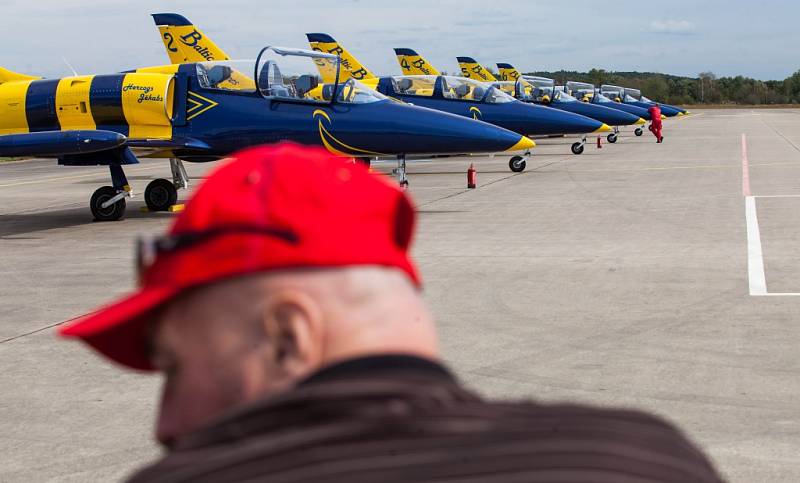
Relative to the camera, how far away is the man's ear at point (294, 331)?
118 centimetres

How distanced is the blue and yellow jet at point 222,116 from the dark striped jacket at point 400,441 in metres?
15.6

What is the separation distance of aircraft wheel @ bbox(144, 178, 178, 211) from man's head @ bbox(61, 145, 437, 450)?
1740cm

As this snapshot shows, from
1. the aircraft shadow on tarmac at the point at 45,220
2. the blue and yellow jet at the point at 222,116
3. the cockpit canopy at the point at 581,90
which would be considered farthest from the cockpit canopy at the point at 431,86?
the cockpit canopy at the point at 581,90

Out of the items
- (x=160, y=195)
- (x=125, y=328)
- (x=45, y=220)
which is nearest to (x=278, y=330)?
(x=125, y=328)

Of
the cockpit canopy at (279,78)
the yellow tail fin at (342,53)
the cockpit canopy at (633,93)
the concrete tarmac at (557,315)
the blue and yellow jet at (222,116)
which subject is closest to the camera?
Answer: the concrete tarmac at (557,315)

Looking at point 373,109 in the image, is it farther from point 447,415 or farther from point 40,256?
point 447,415

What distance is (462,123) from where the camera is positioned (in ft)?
59.5

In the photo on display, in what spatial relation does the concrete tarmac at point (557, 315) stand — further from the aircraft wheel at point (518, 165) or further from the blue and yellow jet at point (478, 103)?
the blue and yellow jet at point (478, 103)

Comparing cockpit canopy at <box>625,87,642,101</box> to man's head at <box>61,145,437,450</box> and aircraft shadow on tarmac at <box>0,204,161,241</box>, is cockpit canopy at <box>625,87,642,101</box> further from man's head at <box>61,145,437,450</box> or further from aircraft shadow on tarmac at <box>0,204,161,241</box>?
man's head at <box>61,145,437,450</box>

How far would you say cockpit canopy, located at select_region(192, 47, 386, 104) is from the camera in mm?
16906

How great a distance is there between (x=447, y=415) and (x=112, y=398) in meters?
6.02

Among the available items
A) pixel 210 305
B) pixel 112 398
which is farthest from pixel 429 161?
pixel 210 305

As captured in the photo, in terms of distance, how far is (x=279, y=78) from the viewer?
16969 millimetres

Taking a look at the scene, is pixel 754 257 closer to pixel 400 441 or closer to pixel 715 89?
pixel 400 441
